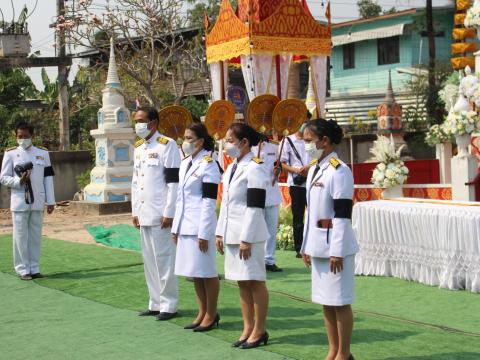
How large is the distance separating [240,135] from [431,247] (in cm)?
299

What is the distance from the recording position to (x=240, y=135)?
19.1 feet

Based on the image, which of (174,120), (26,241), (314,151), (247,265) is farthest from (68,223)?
(314,151)

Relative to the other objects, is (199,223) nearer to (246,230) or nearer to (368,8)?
(246,230)

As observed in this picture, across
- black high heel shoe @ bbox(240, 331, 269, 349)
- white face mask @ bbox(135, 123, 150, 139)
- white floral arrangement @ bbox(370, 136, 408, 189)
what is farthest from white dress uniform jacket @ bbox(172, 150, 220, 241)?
white floral arrangement @ bbox(370, 136, 408, 189)

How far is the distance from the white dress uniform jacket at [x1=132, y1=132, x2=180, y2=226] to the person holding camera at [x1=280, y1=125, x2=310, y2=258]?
3.00 meters

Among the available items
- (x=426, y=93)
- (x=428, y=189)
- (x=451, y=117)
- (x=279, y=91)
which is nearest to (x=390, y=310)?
(x=451, y=117)

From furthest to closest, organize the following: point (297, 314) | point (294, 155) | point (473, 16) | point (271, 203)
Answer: point (473, 16) → point (294, 155) → point (271, 203) → point (297, 314)

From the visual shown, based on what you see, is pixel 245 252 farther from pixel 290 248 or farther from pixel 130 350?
pixel 290 248

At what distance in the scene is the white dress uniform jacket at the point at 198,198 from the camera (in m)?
6.11

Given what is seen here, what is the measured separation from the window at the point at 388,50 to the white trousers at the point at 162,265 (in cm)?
2386

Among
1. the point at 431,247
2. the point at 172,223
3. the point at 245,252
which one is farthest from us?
the point at 431,247

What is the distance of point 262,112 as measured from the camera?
975 cm

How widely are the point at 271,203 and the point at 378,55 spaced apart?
2217cm

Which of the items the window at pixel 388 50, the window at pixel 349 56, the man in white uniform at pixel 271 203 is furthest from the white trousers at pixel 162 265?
the window at pixel 349 56
